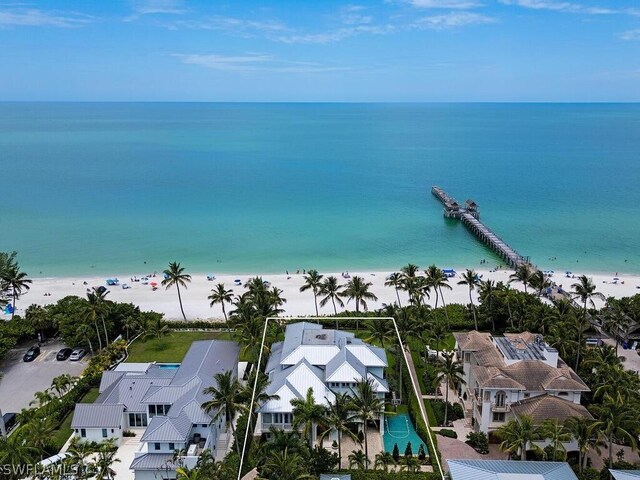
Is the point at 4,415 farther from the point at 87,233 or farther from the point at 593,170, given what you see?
the point at 593,170

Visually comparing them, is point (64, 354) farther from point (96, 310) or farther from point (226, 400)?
point (226, 400)

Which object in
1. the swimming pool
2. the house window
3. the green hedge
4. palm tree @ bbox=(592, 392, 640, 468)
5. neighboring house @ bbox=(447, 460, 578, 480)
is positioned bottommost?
the swimming pool

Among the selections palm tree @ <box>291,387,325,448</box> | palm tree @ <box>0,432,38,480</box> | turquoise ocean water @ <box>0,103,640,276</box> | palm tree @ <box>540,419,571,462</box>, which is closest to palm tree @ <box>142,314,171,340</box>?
palm tree @ <box>0,432,38,480</box>

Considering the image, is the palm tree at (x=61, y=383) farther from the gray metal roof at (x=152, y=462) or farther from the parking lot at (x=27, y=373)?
the gray metal roof at (x=152, y=462)

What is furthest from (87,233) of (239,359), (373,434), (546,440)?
(546,440)

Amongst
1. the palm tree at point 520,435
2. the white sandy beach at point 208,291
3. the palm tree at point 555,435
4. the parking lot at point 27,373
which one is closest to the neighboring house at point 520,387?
the palm tree at point 555,435

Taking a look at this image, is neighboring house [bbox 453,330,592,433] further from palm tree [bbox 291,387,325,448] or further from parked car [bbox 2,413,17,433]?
parked car [bbox 2,413,17,433]
